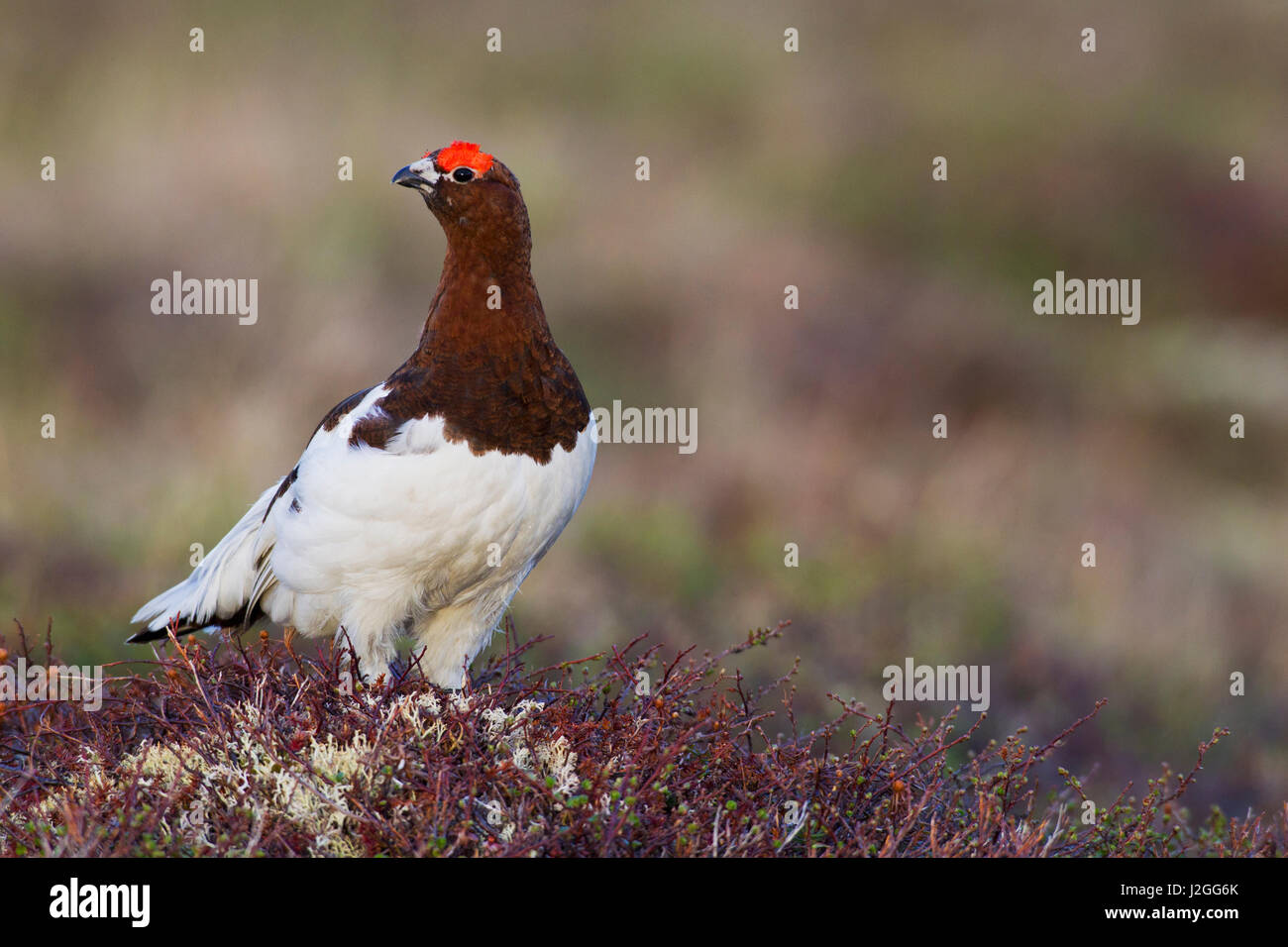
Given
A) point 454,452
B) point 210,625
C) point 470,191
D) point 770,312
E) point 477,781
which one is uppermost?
point 770,312

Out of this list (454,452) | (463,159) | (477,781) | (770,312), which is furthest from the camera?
(770,312)

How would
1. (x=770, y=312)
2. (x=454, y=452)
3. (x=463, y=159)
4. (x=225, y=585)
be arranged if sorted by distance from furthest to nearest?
(x=770, y=312), (x=225, y=585), (x=463, y=159), (x=454, y=452)

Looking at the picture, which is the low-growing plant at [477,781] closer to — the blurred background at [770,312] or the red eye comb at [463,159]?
the red eye comb at [463,159]

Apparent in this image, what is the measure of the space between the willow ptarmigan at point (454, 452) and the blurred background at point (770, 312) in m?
3.12

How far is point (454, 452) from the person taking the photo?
163 inches

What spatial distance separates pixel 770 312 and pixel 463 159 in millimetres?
8238

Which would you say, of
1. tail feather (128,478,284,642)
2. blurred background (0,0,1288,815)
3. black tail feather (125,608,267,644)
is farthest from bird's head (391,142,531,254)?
blurred background (0,0,1288,815)

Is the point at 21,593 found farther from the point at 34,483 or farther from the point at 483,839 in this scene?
the point at 483,839

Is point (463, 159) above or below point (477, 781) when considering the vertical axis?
above

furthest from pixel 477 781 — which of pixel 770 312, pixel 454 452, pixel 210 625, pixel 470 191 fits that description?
pixel 770 312

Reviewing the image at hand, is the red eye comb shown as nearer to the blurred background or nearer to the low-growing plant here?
the low-growing plant

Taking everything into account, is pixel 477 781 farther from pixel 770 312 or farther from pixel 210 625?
pixel 770 312

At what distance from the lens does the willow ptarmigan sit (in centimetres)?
417

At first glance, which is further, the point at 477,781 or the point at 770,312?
the point at 770,312
